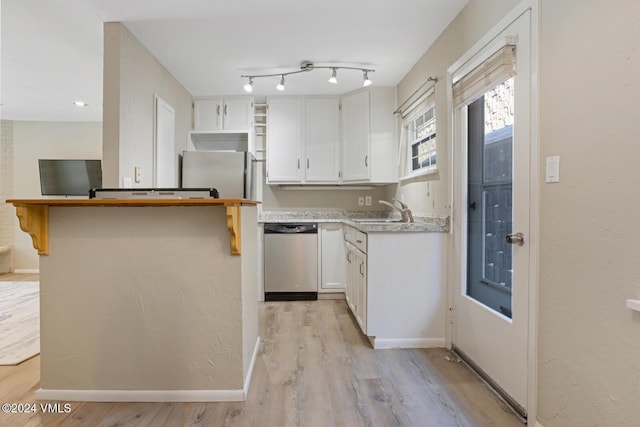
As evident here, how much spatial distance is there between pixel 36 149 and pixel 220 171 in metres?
3.74

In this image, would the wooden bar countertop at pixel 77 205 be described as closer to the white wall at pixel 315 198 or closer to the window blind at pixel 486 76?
the window blind at pixel 486 76

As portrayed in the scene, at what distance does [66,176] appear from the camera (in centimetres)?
505

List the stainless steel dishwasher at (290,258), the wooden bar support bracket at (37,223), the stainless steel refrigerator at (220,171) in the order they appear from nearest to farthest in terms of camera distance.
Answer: the wooden bar support bracket at (37,223)
the stainless steel refrigerator at (220,171)
the stainless steel dishwasher at (290,258)

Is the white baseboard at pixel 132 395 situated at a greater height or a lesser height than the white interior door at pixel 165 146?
lesser

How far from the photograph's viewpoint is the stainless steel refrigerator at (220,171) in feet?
12.0

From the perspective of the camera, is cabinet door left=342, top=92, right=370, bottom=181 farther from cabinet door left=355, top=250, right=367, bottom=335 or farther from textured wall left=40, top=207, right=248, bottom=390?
textured wall left=40, top=207, right=248, bottom=390

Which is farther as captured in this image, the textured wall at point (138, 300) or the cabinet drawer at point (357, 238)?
the cabinet drawer at point (357, 238)

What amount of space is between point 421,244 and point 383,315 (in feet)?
1.94

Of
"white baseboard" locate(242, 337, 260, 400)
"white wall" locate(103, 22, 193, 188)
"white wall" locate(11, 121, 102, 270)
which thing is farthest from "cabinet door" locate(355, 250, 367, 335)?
"white wall" locate(11, 121, 102, 270)

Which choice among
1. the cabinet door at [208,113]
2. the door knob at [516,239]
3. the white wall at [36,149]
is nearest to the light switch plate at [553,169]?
the door knob at [516,239]

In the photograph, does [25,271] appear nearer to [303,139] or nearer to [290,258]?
[290,258]

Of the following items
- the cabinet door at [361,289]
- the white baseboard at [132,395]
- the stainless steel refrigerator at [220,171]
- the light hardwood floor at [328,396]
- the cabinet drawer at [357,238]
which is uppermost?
the stainless steel refrigerator at [220,171]

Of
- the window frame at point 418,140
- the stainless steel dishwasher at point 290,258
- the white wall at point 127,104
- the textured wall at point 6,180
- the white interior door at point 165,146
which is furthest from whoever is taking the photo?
the textured wall at point 6,180

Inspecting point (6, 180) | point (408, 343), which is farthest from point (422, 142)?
point (6, 180)
